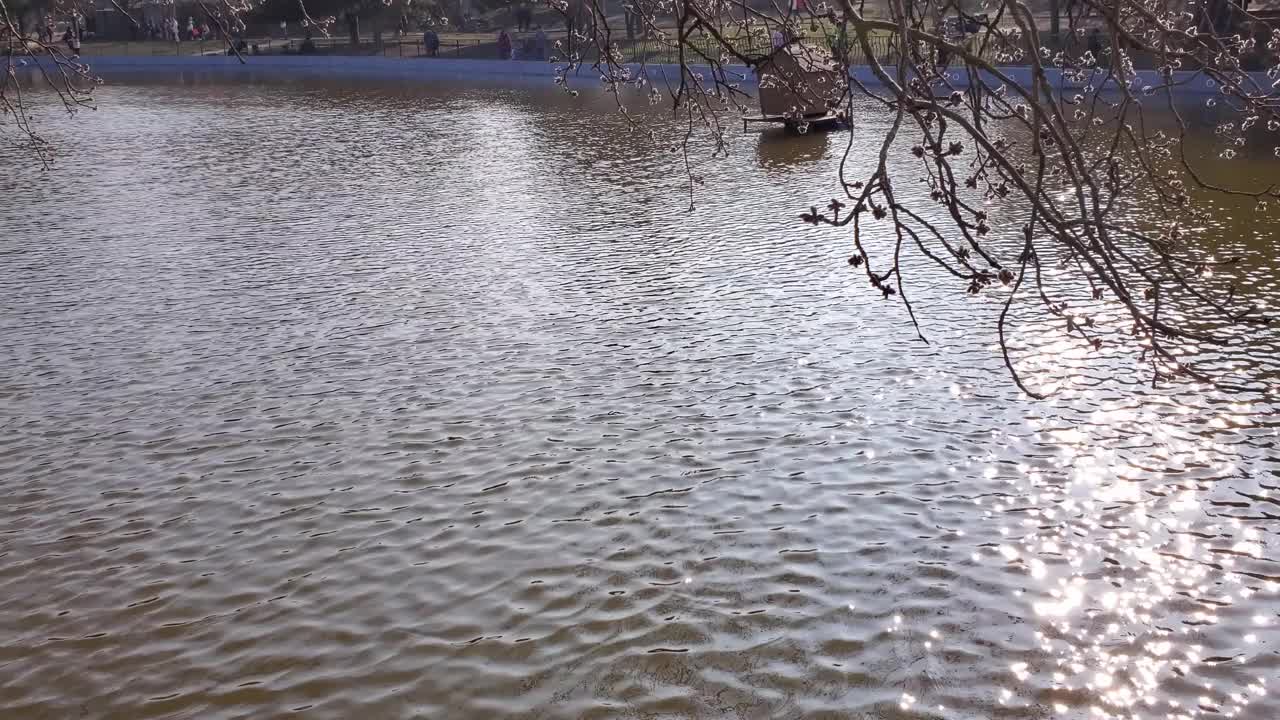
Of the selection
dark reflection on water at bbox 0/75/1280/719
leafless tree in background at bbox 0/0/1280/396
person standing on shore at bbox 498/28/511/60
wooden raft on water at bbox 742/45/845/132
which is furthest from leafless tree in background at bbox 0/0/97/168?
person standing on shore at bbox 498/28/511/60

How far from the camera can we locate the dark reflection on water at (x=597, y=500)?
21.2 feet

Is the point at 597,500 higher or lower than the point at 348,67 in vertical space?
lower

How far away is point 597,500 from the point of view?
8.56 meters

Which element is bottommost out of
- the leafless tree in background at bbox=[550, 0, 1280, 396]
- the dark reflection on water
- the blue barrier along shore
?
the dark reflection on water

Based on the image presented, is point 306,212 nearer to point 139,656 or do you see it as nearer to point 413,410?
point 413,410

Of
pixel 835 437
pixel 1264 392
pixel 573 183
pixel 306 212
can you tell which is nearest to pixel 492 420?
pixel 835 437

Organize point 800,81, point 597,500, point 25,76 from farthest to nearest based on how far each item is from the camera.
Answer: point 25,76 → point 597,500 → point 800,81

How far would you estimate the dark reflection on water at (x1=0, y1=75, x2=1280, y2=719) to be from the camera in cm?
646

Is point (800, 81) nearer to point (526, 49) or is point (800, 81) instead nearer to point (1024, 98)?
point (1024, 98)

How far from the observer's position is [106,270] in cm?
1556

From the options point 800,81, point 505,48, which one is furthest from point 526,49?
point 800,81

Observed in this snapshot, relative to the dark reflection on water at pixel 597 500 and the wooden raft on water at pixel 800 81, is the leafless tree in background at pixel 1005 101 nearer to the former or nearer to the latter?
the wooden raft on water at pixel 800 81

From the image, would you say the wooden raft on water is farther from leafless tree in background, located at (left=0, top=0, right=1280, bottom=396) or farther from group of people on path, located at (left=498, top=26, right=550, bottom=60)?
group of people on path, located at (left=498, top=26, right=550, bottom=60)

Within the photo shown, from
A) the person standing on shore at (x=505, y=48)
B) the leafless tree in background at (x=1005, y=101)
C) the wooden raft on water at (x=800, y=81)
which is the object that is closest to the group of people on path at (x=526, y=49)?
the person standing on shore at (x=505, y=48)
